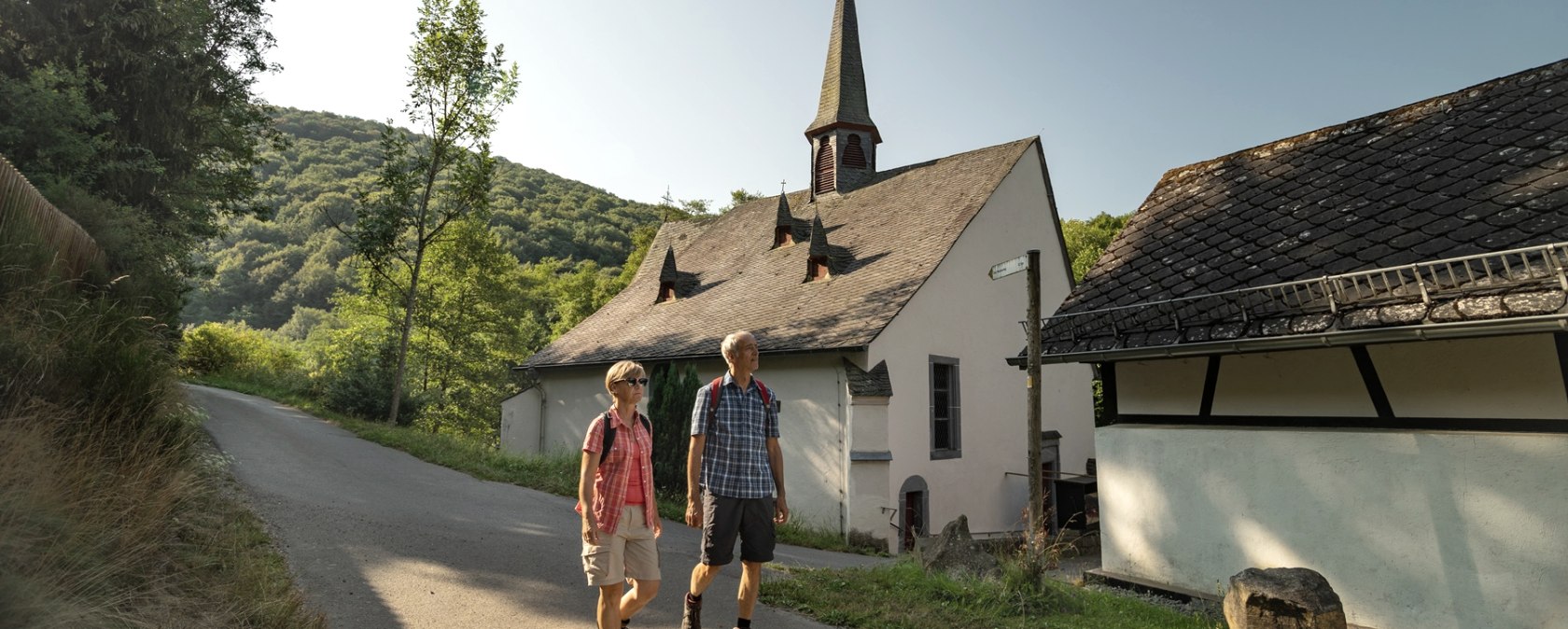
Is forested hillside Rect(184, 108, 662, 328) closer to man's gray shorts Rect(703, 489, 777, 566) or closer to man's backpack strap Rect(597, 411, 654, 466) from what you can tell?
man's gray shorts Rect(703, 489, 777, 566)

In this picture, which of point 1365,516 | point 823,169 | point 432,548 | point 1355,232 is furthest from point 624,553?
point 823,169

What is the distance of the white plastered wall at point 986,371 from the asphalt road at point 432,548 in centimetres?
300

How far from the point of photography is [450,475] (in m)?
13.3

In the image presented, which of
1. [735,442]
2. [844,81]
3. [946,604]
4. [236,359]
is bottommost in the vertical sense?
[946,604]

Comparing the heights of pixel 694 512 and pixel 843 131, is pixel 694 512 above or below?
below

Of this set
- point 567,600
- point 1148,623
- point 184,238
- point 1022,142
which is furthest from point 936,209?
point 184,238

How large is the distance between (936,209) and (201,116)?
1377cm

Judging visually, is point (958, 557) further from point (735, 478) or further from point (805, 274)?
point (805, 274)

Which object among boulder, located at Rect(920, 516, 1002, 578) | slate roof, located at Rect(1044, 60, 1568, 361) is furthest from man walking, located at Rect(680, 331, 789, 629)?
slate roof, located at Rect(1044, 60, 1568, 361)

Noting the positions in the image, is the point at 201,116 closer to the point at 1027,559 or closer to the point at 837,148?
the point at 837,148

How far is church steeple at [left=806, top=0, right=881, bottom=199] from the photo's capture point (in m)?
21.3

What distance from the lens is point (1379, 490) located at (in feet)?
21.2

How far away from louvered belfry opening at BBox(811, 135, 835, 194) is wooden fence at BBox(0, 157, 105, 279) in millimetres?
15418

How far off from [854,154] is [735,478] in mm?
17587
